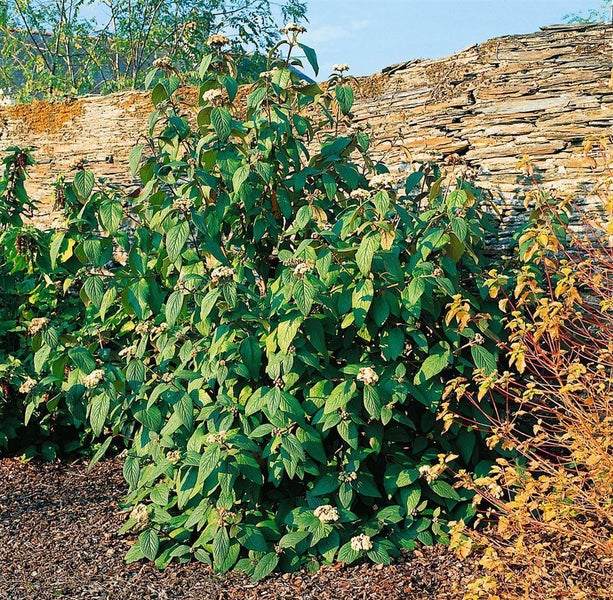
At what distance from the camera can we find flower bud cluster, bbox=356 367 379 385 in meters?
2.54

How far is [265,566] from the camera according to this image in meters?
2.64

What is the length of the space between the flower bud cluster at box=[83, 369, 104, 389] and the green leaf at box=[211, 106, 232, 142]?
0.98m

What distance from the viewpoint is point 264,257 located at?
3146 mm

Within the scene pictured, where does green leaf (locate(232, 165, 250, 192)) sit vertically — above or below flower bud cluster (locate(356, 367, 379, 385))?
above

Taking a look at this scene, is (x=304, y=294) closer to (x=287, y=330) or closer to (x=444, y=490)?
(x=287, y=330)

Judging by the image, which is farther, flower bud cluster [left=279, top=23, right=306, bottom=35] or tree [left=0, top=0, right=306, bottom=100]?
tree [left=0, top=0, right=306, bottom=100]

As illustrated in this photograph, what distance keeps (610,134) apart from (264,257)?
182 centimetres

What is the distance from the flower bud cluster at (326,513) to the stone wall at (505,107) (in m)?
1.85

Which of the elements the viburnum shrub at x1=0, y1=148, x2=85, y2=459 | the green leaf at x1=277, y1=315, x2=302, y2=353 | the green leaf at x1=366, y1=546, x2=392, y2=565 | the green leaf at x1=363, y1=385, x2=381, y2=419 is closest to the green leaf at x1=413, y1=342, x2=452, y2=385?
the green leaf at x1=363, y1=385, x2=381, y2=419

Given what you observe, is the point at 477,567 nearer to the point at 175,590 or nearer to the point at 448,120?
the point at 175,590

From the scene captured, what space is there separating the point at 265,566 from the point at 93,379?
3.00ft

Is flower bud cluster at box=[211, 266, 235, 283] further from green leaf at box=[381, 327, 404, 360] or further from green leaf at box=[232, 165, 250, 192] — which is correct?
green leaf at box=[381, 327, 404, 360]

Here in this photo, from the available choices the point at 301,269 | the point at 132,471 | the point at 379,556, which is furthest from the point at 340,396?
the point at 132,471

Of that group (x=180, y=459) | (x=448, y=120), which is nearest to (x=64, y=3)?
(x=448, y=120)
